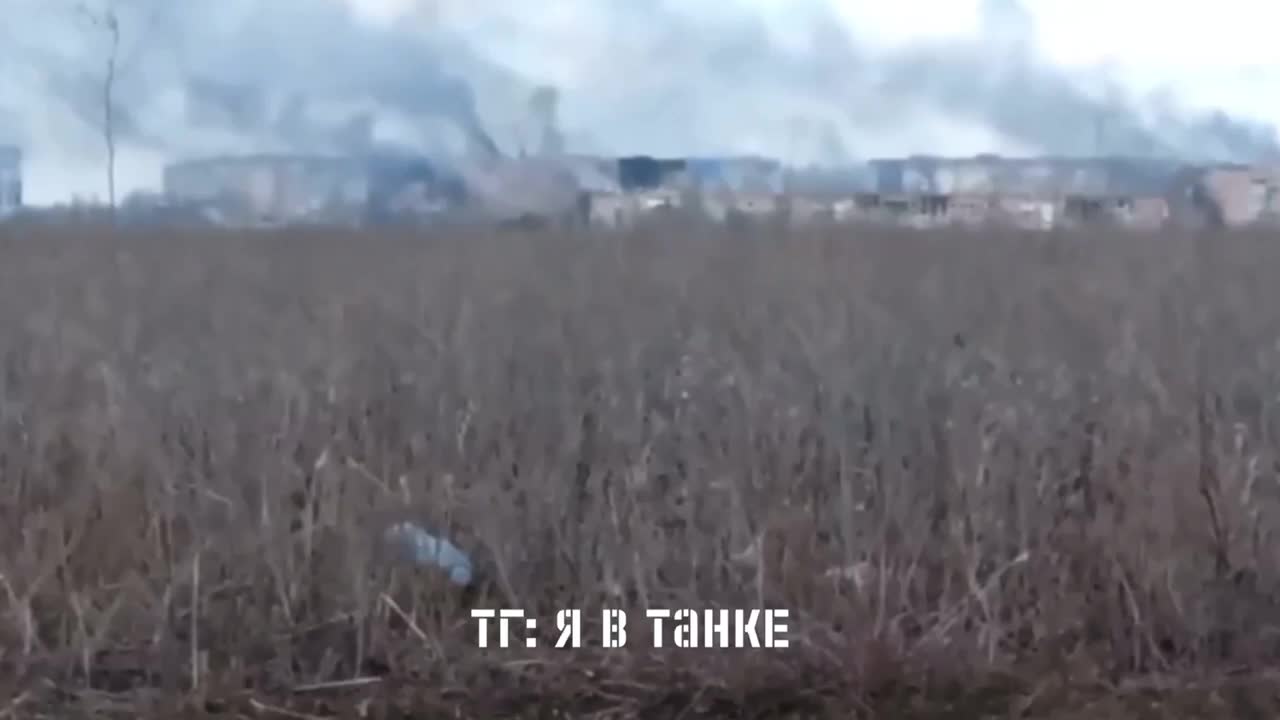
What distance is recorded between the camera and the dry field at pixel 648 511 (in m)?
4.42

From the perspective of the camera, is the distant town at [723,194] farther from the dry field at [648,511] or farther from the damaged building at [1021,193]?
the dry field at [648,511]

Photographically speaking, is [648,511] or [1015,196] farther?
[1015,196]

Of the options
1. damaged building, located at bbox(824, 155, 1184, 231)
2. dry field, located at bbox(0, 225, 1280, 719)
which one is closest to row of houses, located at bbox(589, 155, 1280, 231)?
damaged building, located at bbox(824, 155, 1184, 231)

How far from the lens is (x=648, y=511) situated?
503cm

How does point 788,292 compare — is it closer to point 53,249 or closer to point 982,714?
point 982,714

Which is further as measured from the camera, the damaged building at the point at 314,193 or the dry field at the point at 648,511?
the damaged building at the point at 314,193

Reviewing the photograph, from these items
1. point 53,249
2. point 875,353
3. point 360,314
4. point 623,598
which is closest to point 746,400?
point 875,353

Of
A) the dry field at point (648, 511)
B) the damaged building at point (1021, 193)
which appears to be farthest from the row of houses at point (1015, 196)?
the dry field at point (648, 511)

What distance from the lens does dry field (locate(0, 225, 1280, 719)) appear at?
→ 4.42m

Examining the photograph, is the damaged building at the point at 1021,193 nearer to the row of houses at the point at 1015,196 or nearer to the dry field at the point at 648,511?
the row of houses at the point at 1015,196

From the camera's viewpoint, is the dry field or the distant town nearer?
the dry field

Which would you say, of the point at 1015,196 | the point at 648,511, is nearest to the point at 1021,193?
the point at 1015,196

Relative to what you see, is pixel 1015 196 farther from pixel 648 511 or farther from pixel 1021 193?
pixel 648 511

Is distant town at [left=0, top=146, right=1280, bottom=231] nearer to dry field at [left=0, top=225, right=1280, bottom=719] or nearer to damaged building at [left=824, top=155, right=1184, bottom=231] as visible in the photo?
damaged building at [left=824, top=155, right=1184, bottom=231]
